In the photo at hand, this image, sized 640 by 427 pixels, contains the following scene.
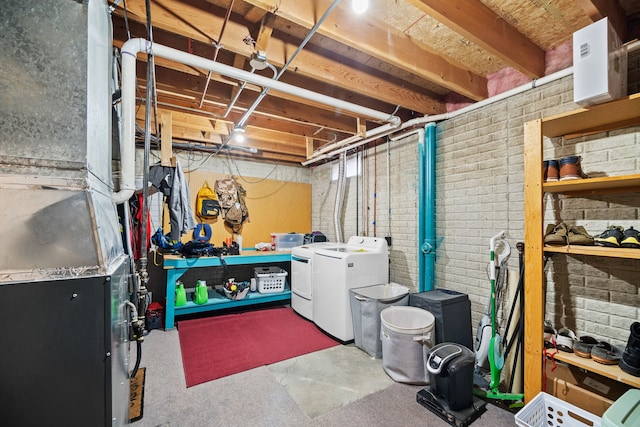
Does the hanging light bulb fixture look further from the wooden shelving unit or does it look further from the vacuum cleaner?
the vacuum cleaner

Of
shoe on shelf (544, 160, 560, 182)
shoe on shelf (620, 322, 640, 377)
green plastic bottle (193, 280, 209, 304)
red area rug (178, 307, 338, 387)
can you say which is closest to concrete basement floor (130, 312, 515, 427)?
red area rug (178, 307, 338, 387)

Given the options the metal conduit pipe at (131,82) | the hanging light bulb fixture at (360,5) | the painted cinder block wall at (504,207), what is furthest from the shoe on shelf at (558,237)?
the metal conduit pipe at (131,82)

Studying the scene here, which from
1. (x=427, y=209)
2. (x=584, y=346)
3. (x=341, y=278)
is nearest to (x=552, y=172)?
(x=584, y=346)

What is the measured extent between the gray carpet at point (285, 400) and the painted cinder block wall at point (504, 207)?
99 centimetres

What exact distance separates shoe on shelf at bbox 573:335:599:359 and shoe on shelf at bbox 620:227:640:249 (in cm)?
66

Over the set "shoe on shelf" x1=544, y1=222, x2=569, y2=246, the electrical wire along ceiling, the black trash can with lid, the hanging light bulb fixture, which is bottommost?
the black trash can with lid

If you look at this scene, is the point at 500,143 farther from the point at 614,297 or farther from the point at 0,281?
the point at 0,281

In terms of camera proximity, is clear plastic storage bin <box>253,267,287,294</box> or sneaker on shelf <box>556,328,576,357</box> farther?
clear plastic storage bin <box>253,267,287,294</box>

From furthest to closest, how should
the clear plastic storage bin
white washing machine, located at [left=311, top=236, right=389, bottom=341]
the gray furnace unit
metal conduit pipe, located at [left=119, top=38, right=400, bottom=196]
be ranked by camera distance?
the clear plastic storage bin
white washing machine, located at [left=311, top=236, right=389, bottom=341]
metal conduit pipe, located at [left=119, top=38, right=400, bottom=196]
the gray furnace unit

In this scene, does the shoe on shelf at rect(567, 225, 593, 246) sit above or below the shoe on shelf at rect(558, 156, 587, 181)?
below

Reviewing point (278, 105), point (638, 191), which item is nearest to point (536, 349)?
point (638, 191)

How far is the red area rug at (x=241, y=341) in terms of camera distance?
8.19 ft

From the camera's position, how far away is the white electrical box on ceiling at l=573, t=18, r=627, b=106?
1479mm

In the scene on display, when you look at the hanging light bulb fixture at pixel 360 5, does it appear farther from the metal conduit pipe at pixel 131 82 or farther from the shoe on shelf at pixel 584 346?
the shoe on shelf at pixel 584 346
